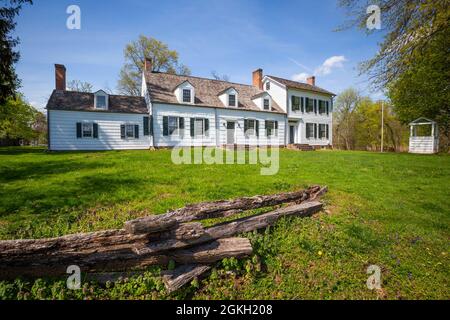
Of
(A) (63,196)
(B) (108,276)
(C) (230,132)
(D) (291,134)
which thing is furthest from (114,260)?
(D) (291,134)

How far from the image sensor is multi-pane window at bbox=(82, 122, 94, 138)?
1945 cm

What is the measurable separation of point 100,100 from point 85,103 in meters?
1.29

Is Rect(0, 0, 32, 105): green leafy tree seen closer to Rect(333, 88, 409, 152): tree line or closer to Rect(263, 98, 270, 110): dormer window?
Rect(263, 98, 270, 110): dormer window

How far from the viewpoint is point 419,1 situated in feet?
17.0

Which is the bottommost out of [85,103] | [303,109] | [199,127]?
[199,127]

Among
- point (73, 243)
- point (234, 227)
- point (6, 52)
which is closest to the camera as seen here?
point (73, 243)

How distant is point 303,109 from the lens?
2736cm

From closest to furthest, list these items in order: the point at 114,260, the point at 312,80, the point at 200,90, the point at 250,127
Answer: the point at 114,260, the point at 200,90, the point at 250,127, the point at 312,80

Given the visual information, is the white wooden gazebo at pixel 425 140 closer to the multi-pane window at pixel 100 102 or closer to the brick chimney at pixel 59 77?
the multi-pane window at pixel 100 102

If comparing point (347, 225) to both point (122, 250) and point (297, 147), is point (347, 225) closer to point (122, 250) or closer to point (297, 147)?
point (122, 250)

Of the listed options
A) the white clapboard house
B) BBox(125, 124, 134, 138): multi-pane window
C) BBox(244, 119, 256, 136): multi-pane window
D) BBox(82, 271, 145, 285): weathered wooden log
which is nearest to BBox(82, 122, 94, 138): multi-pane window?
the white clapboard house

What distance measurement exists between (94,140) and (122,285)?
19.5 metres

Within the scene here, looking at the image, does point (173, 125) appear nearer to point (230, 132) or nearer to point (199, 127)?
point (199, 127)
